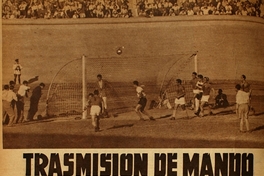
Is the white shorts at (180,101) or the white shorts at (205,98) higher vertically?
the white shorts at (205,98)

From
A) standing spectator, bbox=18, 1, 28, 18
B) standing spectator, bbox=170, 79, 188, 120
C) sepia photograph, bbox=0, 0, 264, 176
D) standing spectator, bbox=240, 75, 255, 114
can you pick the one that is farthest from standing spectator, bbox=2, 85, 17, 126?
standing spectator, bbox=240, 75, 255, 114

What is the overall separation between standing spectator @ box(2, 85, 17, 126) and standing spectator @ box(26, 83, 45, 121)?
24 millimetres

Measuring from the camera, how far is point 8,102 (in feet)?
1.78

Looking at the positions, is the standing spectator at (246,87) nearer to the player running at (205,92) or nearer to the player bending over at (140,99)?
the player running at (205,92)

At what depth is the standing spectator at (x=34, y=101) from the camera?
542 mm

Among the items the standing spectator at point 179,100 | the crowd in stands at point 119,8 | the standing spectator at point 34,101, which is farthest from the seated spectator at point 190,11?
the standing spectator at point 34,101

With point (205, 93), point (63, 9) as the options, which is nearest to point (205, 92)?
point (205, 93)

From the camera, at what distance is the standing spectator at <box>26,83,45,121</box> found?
54 centimetres

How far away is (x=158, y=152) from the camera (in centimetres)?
54

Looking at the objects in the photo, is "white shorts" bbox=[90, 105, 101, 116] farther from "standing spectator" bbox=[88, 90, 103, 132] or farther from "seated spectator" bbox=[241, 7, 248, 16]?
"seated spectator" bbox=[241, 7, 248, 16]

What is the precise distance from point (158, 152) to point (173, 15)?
205mm

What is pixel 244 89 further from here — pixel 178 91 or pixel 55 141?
pixel 55 141

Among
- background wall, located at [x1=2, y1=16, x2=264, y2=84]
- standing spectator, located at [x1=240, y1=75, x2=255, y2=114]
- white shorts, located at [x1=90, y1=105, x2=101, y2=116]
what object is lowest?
white shorts, located at [x1=90, y1=105, x2=101, y2=116]

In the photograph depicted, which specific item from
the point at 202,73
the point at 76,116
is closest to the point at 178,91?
the point at 202,73
